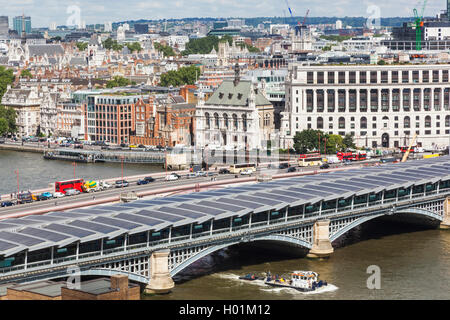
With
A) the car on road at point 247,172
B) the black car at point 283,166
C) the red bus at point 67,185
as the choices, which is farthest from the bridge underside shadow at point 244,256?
the black car at point 283,166

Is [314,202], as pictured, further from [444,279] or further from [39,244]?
[39,244]

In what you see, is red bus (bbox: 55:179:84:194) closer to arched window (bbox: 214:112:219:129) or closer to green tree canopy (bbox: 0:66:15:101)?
arched window (bbox: 214:112:219:129)

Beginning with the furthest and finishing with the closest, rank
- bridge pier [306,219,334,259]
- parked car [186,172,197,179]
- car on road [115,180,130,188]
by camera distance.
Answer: parked car [186,172,197,179], car on road [115,180,130,188], bridge pier [306,219,334,259]

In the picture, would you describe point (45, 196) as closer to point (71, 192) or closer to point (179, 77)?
point (71, 192)

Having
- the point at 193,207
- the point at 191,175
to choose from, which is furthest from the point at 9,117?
the point at 193,207

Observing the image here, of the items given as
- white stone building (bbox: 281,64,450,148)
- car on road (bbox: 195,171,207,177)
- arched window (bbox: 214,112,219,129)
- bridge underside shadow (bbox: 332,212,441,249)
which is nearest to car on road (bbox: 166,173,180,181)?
car on road (bbox: 195,171,207,177)
